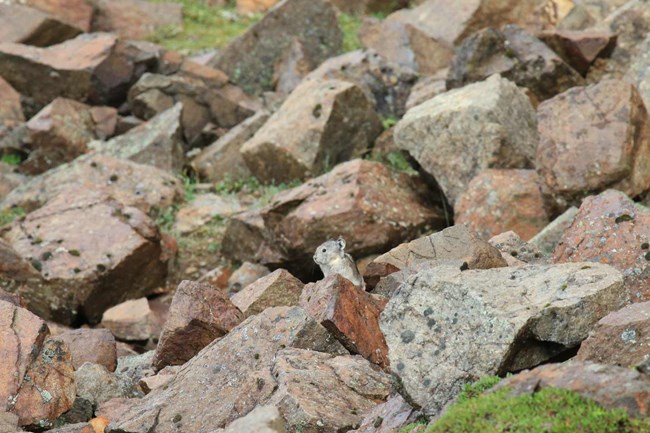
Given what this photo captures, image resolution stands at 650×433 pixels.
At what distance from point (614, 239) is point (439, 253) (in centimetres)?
233

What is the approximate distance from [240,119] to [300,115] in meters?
5.98

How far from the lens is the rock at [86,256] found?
18.5 metres

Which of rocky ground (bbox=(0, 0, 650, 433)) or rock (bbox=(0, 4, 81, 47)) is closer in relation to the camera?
rocky ground (bbox=(0, 0, 650, 433))

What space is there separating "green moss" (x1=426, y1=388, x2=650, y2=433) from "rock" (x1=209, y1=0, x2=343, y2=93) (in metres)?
22.0

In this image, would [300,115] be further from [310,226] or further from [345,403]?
[345,403]

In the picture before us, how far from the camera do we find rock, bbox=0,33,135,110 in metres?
27.3

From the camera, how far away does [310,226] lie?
1773cm

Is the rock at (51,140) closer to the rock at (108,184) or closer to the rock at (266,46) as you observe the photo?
the rock at (108,184)

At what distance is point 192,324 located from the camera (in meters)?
13.1

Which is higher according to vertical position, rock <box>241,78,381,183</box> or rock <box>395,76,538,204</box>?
rock <box>395,76,538,204</box>

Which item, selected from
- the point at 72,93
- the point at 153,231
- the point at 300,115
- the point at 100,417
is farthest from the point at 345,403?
the point at 72,93

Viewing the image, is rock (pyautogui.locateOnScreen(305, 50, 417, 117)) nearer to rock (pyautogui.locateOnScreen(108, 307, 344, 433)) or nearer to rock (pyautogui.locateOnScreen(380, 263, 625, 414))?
rock (pyautogui.locateOnScreen(108, 307, 344, 433))

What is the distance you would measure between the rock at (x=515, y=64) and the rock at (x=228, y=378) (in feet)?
35.6

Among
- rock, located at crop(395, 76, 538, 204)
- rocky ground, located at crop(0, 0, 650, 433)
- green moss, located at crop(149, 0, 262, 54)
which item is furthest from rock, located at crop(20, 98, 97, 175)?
rock, located at crop(395, 76, 538, 204)
